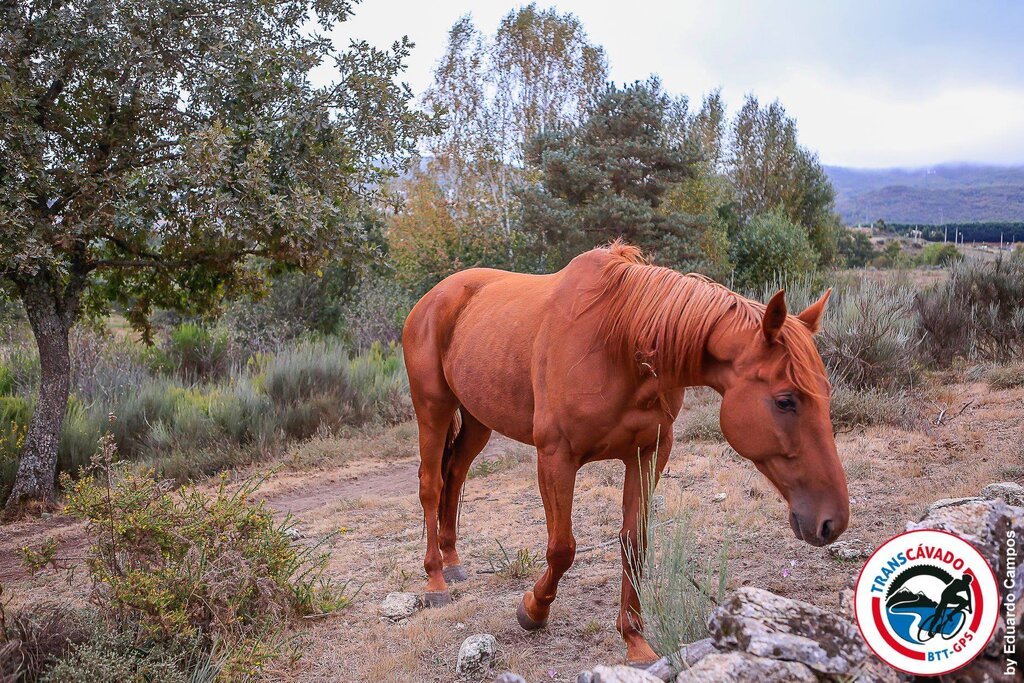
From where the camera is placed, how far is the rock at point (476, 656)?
357cm

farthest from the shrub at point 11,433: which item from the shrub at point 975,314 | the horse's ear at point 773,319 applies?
the shrub at point 975,314

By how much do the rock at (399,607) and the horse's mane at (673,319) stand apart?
2238 mm

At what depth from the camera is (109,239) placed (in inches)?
305

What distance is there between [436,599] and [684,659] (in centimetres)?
238

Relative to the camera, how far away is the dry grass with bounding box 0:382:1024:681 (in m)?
3.88

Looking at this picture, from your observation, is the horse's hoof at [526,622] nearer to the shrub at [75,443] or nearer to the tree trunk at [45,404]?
the tree trunk at [45,404]

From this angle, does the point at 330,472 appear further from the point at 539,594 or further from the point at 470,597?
the point at 539,594

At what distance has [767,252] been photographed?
912 inches

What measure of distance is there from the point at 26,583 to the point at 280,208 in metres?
3.59

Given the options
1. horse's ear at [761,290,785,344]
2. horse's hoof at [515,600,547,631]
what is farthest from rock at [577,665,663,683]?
horse's hoof at [515,600,547,631]

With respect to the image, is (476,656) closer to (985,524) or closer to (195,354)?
(985,524)

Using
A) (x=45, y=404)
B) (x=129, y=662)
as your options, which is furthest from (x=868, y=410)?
(x=45, y=404)

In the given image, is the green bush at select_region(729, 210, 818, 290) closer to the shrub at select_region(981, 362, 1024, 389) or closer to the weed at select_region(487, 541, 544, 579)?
the shrub at select_region(981, 362, 1024, 389)

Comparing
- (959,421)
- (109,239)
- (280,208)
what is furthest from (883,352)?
(109,239)
